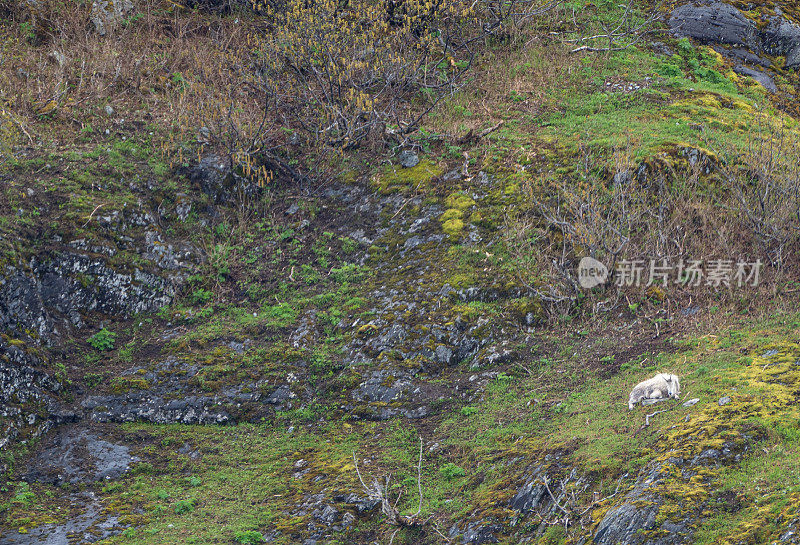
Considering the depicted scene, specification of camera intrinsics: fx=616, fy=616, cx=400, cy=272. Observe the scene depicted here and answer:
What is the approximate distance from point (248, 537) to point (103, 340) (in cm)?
430

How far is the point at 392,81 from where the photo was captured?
496 inches

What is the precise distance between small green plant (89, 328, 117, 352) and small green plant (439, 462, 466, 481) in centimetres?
505

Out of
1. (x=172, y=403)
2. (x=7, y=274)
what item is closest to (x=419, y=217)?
(x=172, y=403)

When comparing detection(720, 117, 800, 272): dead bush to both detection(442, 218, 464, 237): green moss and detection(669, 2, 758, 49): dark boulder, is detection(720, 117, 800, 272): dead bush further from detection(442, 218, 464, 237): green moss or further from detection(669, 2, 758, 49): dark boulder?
detection(669, 2, 758, 49): dark boulder

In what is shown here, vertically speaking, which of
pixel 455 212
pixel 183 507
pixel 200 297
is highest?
pixel 455 212

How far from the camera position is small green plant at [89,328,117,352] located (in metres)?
8.52

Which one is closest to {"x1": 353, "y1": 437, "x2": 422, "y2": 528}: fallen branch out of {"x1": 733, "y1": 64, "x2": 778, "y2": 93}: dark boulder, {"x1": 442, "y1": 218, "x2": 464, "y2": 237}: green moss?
{"x1": 442, "y1": 218, "x2": 464, "y2": 237}: green moss

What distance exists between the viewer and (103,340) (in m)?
8.61

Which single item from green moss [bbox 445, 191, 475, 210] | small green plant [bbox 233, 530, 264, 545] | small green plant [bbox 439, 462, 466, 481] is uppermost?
green moss [bbox 445, 191, 475, 210]

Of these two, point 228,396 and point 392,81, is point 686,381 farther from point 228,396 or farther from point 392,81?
point 392,81

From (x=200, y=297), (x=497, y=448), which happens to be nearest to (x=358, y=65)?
(x=200, y=297)

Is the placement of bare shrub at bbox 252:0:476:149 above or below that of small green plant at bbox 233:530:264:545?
above

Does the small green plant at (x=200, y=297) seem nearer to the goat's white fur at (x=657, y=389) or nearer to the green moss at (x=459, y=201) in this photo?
the green moss at (x=459, y=201)

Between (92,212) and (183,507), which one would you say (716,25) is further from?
(183,507)
